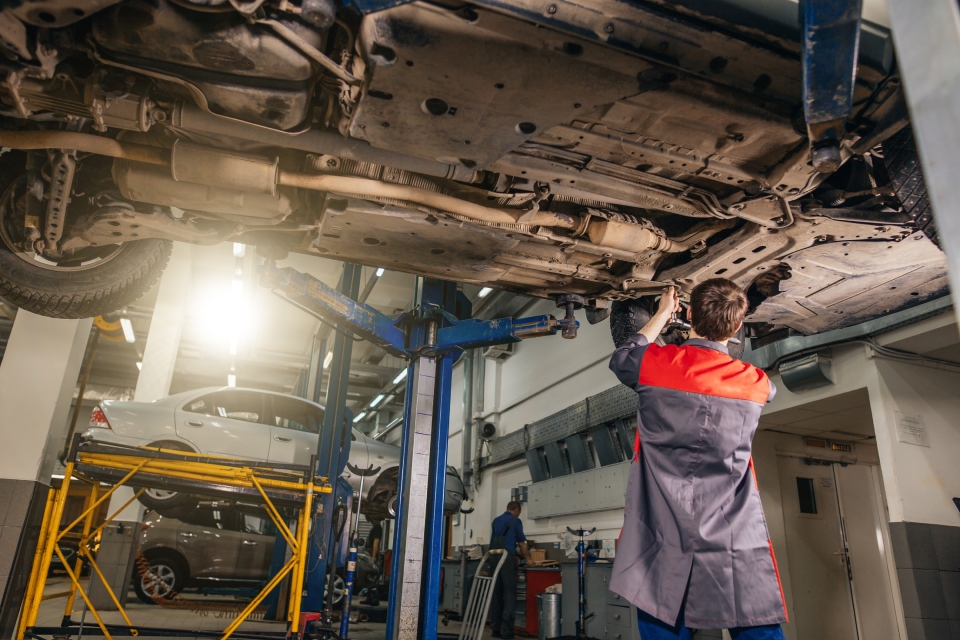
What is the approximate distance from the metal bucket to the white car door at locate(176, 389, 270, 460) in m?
3.55

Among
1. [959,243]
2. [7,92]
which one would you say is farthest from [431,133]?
[959,243]

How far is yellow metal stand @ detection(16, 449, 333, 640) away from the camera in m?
3.64

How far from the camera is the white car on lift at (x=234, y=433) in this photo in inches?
233

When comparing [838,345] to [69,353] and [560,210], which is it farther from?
[69,353]

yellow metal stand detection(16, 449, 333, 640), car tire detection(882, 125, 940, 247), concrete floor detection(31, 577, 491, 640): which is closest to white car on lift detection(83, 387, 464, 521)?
concrete floor detection(31, 577, 491, 640)

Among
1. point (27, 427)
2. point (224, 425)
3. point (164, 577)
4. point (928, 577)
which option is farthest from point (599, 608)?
point (27, 427)

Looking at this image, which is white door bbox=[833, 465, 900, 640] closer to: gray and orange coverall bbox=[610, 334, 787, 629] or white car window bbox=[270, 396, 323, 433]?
gray and orange coverall bbox=[610, 334, 787, 629]

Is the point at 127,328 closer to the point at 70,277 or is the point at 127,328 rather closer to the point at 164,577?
the point at 164,577

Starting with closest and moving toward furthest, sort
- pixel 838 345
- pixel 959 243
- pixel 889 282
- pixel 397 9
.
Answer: pixel 959 243
pixel 397 9
pixel 889 282
pixel 838 345

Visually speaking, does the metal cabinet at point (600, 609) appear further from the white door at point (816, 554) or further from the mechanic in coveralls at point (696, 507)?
the mechanic in coveralls at point (696, 507)

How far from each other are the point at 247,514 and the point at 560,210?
613 cm

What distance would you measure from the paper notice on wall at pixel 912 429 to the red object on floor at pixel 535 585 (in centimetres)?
428

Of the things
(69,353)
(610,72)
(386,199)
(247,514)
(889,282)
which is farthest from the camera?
(247,514)

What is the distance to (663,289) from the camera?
3797mm
